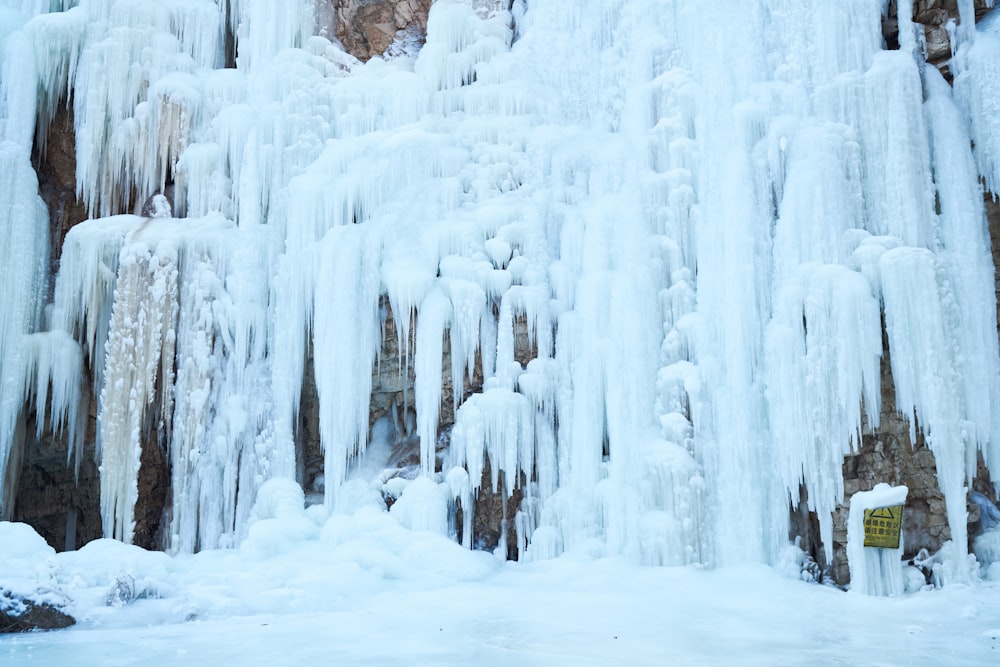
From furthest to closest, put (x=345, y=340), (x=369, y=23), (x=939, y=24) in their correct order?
(x=369, y=23) < (x=345, y=340) < (x=939, y=24)

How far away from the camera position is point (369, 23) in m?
13.2

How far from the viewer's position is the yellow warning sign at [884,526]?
809 cm

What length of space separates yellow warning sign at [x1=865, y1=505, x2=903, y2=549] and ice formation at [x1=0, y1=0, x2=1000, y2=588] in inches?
16.7

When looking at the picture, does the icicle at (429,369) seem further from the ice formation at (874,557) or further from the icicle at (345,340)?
the ice formation at (874,557)

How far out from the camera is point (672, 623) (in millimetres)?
6480

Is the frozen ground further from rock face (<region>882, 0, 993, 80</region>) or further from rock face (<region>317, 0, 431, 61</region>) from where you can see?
rock face (<region>317, 0, 431, 61</region>)

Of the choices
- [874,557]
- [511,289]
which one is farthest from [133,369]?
[874,557]

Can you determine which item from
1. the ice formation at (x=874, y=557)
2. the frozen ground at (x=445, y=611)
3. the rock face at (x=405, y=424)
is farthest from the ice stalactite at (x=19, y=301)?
the ice formation at (x=874, y=557)

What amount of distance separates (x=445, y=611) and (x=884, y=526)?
4010mm

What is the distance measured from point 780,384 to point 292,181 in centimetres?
659

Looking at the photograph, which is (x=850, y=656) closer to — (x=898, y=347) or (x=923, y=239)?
(x=898, y=347)

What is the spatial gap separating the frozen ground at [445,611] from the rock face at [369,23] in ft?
22.8

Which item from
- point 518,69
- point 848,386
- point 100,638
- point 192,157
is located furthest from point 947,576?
point 192,157

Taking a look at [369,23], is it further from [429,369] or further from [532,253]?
[429,369]
